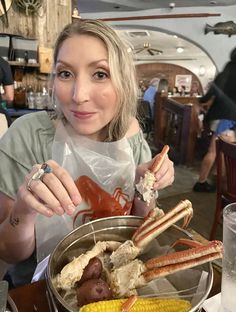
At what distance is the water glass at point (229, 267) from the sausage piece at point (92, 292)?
20 cm

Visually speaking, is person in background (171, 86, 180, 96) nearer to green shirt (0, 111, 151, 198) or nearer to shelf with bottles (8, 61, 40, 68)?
shelf with bottles (8, 61, 40, 68)

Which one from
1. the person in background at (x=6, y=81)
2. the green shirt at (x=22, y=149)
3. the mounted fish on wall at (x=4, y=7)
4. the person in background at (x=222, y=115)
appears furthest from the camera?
the person in background at (x=222, y=115)

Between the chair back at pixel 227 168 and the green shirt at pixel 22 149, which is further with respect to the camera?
the chair back at pixel 227 168

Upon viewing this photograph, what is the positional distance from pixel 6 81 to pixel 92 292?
2795mm

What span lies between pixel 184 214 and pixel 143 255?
12cm

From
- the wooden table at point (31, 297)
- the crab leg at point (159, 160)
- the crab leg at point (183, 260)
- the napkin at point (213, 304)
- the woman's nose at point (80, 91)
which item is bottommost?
the napkin at point (213, 304)

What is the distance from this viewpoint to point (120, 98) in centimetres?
78

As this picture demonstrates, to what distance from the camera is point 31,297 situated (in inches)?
19.2

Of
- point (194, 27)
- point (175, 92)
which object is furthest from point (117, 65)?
point (175, 92)

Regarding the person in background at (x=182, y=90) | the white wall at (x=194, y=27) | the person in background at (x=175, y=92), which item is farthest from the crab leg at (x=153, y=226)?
the person in background at (x=182, y=90)

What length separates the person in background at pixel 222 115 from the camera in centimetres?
317

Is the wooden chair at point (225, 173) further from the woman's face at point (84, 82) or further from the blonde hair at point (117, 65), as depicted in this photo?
the woman's face at point (84, 82)

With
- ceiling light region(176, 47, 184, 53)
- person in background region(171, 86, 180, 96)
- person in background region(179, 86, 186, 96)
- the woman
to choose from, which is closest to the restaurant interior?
the woman

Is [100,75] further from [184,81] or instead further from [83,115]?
[184,81]
